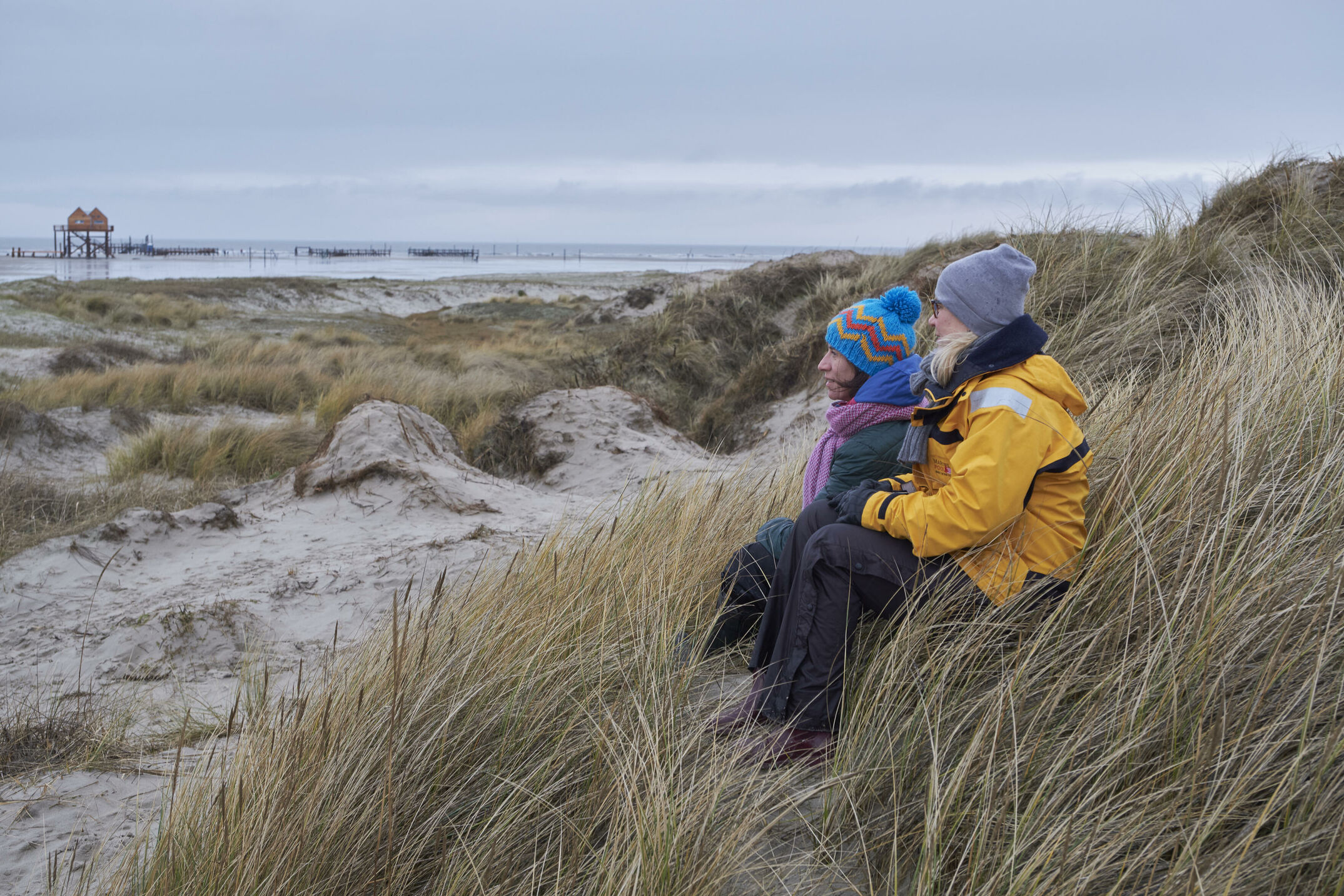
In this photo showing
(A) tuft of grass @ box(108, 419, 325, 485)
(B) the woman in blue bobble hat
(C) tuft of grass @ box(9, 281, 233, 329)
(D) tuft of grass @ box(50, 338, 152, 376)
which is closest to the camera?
(B) the woman in blue bobble hat

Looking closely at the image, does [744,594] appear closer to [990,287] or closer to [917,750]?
[917,750]

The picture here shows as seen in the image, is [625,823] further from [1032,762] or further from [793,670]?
[1032,762]

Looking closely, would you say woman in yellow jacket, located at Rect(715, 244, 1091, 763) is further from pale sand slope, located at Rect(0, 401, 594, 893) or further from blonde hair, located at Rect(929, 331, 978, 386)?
pale sand slope, located at Rect(0, 401, 594, 893)

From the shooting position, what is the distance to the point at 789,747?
237 cm

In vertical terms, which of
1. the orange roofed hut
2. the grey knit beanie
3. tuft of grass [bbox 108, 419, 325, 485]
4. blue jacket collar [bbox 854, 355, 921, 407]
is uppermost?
the orange roofed hut

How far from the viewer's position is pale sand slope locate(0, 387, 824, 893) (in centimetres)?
275

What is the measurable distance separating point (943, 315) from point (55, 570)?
5.54m

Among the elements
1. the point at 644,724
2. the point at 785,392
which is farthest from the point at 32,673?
the point at 785,392

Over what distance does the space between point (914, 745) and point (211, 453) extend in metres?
8.17

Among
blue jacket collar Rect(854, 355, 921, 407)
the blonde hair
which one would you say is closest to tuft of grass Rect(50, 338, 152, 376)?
blue jacket collar Rect(854, 355, 921, 407)

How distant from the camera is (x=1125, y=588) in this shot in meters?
2.30

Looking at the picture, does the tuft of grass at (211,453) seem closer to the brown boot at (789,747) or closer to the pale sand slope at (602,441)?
the pale sand slope at (602,441)

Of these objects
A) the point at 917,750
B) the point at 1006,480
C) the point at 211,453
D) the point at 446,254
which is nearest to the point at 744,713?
the point at 917,750

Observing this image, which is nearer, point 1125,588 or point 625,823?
point 625,823
